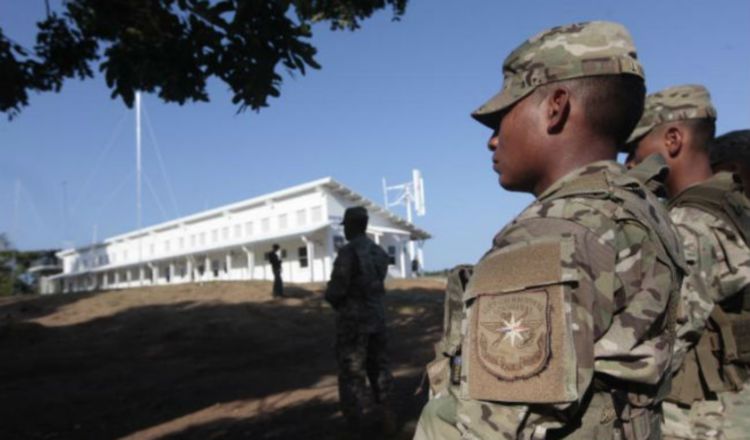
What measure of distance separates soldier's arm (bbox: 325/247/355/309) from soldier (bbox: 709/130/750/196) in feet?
11.2

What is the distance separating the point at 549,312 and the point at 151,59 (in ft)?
16.8

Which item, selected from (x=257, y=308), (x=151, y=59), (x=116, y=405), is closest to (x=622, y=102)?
(x=151, y=59)

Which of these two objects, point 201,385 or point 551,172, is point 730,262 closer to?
point 551,172

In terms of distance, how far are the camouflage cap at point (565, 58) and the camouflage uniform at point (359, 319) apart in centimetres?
431

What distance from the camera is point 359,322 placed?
18.8 feet

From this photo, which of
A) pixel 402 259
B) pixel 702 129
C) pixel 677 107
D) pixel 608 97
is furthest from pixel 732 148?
pixel 402 259

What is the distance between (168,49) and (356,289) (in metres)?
2.84

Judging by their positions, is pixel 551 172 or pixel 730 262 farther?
pixel 730 262

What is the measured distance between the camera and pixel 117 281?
44750 millimetres

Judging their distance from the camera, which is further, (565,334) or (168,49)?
(168,49)

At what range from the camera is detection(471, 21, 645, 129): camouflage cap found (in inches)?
57.7

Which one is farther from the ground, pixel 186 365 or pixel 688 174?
pixel 688 174

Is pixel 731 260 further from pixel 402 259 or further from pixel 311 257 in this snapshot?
pixel 402 259

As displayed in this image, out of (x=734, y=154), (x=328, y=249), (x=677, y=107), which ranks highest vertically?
(x=328, y=249)
